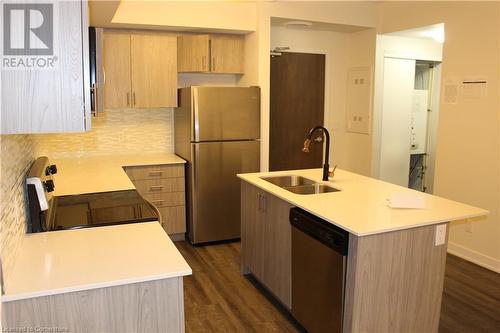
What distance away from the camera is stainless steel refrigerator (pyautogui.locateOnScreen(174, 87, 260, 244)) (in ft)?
13.9

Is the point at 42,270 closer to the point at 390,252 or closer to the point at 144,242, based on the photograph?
the point at 144,242

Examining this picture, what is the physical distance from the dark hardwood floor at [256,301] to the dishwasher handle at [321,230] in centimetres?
76

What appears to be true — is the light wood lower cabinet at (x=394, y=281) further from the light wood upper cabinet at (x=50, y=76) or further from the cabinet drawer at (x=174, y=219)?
the cabinet drawer at (x=174, y=219)

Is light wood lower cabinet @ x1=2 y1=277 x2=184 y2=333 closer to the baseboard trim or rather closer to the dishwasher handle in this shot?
the dishwasher handle

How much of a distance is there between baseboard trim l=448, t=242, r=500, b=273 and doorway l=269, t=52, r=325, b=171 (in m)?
1.87

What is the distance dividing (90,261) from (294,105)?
152 inches

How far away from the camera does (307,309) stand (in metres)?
2.60

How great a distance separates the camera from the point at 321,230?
7.82ft

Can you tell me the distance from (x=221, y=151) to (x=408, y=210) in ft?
7.47

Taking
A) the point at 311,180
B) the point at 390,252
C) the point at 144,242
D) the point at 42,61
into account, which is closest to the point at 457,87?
the point at 311,180

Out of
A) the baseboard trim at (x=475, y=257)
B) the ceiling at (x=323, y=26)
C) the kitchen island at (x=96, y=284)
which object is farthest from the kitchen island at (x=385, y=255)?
the ceiling at (x=323, y=26)

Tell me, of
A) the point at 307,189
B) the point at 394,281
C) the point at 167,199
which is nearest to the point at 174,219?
the point at 167,199

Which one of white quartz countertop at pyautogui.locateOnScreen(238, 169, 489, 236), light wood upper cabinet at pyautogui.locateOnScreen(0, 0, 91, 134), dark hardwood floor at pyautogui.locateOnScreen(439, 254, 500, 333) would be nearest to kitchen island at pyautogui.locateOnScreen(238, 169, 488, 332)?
white quartz countertop at pyautogui.locateOnScreen(238, 169, 489, 236)

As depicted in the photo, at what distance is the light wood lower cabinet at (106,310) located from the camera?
150 cm
